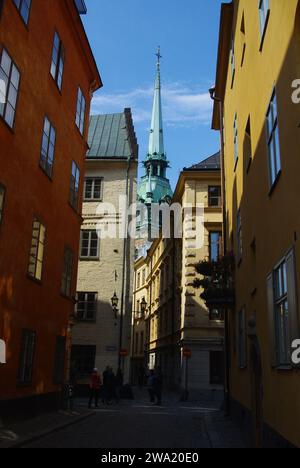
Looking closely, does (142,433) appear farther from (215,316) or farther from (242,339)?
(215,316)

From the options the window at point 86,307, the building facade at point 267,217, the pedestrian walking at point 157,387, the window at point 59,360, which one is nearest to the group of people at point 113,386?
the pedestrian walking at point 157,387

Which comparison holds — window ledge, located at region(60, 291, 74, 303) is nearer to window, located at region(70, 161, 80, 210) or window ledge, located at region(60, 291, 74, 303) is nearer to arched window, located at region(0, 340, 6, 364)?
window, located at region(70, 161, 80, 210)

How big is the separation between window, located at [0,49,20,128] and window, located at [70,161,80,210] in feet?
22.1

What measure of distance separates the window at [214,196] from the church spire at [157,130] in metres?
71.0

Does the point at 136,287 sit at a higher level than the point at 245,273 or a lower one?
higher

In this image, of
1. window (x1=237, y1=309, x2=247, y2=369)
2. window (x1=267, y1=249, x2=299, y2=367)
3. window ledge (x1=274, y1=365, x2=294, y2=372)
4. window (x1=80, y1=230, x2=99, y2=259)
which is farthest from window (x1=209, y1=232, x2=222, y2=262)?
window ledge (x1=274, y1=365, x2=294, y2=372)

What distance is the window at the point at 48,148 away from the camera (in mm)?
16306

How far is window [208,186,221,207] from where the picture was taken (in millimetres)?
34953

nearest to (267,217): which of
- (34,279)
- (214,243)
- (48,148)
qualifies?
(34,279)

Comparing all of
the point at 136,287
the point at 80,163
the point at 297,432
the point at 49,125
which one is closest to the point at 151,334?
the point at 136,287

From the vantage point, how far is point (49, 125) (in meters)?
16.8

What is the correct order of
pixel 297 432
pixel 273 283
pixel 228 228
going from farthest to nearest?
1. pixel 228 228
2. pixel 273 283
3. pixel 297 432

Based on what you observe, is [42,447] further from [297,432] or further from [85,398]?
[85,398]
